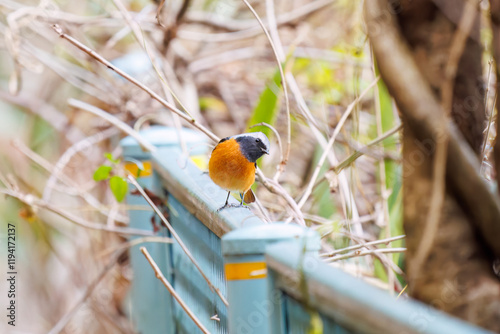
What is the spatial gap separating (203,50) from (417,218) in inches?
127

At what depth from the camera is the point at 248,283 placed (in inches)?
38.3

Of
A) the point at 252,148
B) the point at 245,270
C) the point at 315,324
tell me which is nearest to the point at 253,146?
the point at 252,148

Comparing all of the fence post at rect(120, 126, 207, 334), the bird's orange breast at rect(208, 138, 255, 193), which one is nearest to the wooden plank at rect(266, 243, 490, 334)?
the bird's orange breast at rect(208, 138, 255, 193)

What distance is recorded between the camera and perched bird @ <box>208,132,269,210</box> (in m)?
1.65

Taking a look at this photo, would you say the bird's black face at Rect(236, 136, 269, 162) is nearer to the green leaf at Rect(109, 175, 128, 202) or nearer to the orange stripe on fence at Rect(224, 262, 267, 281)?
the green leaf at Rect(109, 175, 128, 202)

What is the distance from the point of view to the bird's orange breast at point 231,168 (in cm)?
164

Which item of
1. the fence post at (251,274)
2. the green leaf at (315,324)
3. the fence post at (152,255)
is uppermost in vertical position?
the fence post at (152,255)

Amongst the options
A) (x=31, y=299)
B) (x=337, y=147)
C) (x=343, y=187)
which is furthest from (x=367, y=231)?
(x=31, y=299)

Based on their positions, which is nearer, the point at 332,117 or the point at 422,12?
the point at 422,12

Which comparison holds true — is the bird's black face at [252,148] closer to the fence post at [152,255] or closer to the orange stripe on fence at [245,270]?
the fence post at [152,255]

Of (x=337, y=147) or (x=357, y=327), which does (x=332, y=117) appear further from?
(x=357, y=327)

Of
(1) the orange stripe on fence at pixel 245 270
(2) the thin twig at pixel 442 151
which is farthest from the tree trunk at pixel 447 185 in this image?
(1) the orange stripe on fence at pixel 245 270

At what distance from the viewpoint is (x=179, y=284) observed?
1.80 meters

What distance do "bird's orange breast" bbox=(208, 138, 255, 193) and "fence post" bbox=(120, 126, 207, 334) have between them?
356mm
